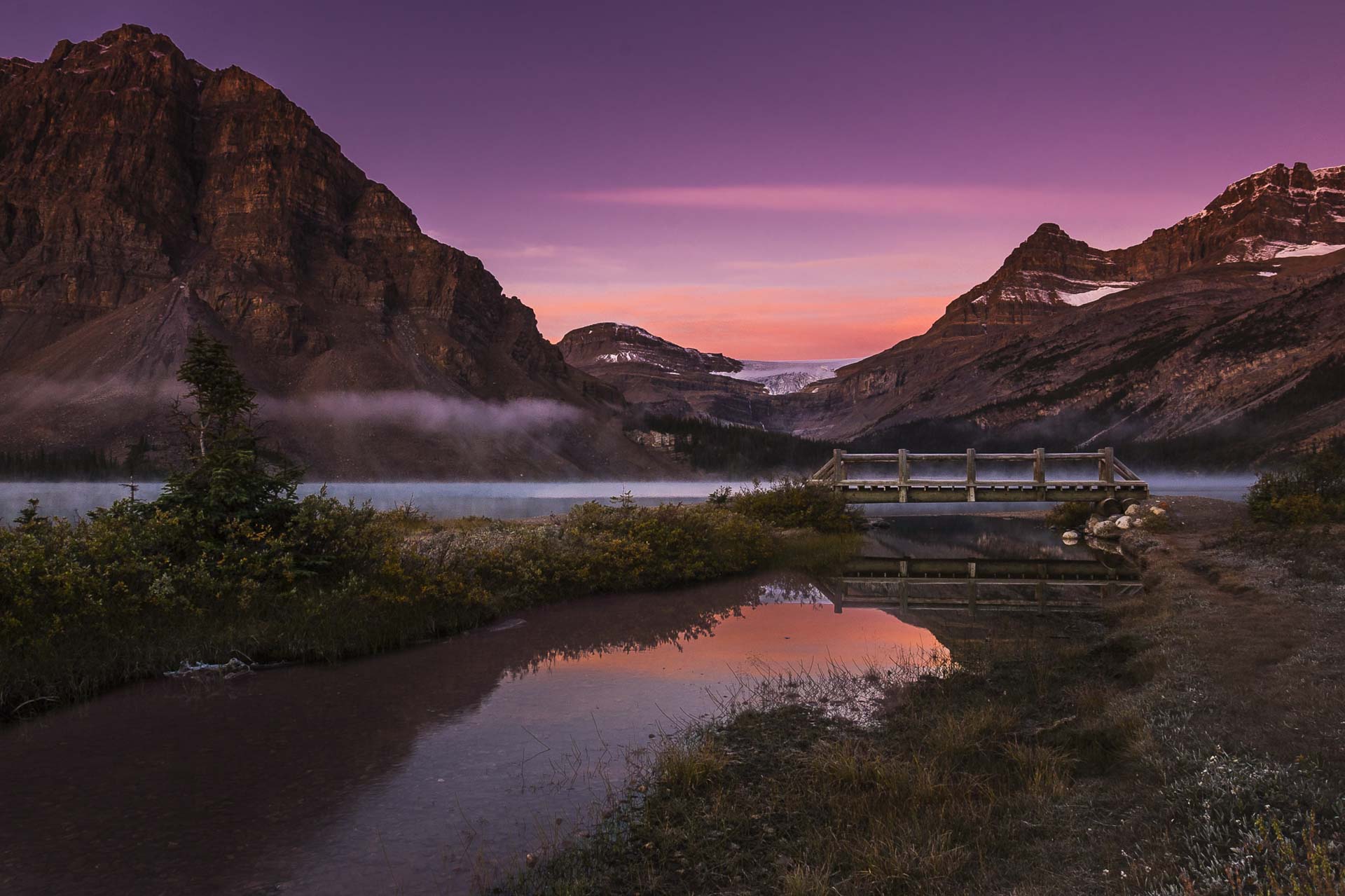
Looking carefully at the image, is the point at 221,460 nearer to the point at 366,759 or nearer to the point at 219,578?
the point at 219,578

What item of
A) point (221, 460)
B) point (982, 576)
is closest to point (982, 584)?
point (982, 576)

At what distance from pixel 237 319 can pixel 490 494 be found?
7913 cm

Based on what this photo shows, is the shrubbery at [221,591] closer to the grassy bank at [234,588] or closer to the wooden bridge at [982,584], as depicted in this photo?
the grassy bank at [234,588]

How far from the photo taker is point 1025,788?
28.5 ft

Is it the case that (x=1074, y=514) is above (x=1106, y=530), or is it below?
above

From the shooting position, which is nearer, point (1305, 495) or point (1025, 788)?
point (1025, 788)

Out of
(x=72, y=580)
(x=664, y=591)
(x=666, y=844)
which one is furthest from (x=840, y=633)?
(x=72, y=580)

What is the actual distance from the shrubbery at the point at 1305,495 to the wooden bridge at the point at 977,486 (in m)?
Result: 7.87

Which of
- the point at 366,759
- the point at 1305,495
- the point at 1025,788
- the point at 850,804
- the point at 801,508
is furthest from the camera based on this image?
the point at 801,508

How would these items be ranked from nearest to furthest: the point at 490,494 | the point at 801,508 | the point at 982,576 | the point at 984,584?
the point at 984,584 < the point at 982,576 < the point at 801,508 < the point at 490,494

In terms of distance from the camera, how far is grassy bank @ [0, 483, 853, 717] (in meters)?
14.0

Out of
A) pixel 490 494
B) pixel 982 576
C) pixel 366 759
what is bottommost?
pixel 490 494

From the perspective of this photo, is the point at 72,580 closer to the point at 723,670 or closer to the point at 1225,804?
the point at 723,670

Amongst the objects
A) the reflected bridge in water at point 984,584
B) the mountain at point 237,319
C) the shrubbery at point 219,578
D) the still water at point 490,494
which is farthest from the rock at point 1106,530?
the mountain at point 237,319
